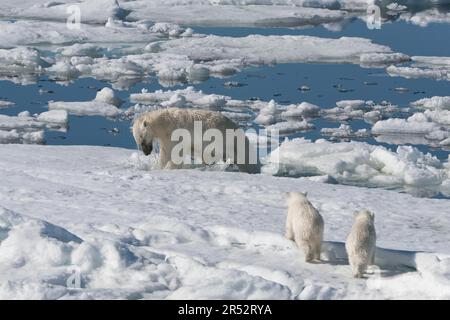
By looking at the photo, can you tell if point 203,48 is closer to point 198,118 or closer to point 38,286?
point 198,118

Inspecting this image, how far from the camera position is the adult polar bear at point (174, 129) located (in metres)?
9.30

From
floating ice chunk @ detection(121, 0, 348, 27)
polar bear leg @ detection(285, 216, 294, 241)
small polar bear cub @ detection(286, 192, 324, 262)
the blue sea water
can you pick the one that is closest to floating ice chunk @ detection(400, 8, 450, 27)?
floating ice chunk @ detection(121, 0, 348, 27)

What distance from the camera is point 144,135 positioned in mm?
9281

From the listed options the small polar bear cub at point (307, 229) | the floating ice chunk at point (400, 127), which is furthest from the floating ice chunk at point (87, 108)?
the small polar bear cub at point (307, 229)

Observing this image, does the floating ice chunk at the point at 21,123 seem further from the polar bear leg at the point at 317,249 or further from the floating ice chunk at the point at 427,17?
the floating ice chunk at the point at 427,17

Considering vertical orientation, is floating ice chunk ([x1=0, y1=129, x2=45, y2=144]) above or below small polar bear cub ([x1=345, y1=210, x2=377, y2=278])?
below

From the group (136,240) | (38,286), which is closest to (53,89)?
(136,240)

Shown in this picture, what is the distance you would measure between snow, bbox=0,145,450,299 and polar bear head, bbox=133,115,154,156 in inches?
15.0

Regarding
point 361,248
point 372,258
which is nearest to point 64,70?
point 372,258

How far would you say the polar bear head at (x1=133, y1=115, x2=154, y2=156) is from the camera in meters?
9.27

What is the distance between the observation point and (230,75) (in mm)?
17562

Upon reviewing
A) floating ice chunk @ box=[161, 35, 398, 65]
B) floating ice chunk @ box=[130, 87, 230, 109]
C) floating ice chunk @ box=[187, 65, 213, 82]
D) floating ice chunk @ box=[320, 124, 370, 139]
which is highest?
floating ice chunk @ box=[161, 35, 398, 65]

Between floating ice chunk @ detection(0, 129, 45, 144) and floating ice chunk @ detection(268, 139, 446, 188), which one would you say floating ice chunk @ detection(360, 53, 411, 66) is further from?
floating ice chunk @ detection(0, 129, 45, 144)
